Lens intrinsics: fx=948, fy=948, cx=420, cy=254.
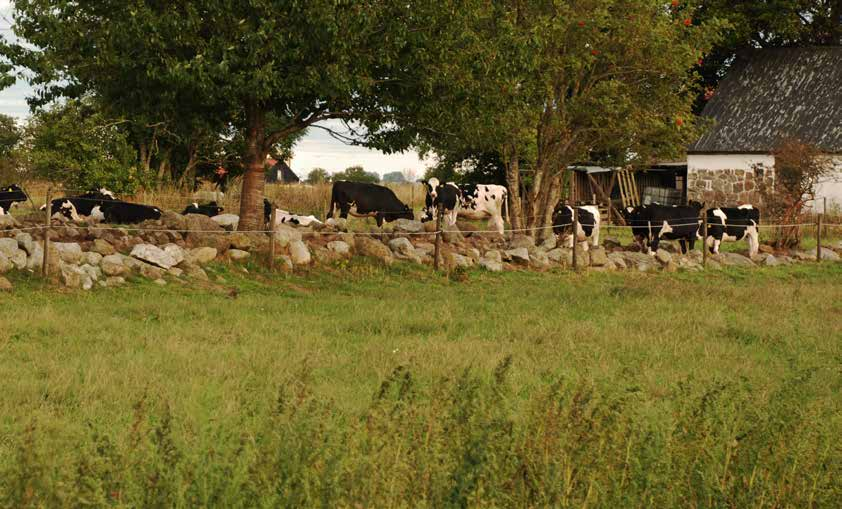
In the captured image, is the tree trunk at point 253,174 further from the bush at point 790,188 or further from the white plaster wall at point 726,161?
the white plaster wall at point 726,161

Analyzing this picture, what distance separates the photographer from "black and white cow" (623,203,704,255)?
24500 millimetres

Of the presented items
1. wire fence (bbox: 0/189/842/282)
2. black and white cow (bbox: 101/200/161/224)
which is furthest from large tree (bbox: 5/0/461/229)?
black and white cow (bbox: 101/200/161/224)

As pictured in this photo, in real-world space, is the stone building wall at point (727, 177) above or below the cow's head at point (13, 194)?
above

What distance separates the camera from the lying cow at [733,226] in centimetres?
2530

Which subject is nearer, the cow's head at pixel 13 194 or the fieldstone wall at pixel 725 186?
the cow's head at pixel 13 194

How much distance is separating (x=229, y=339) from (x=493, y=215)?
17.3 metres

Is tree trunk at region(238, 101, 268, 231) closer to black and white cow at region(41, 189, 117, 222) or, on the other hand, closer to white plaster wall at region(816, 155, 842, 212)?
black and white cow at region(41, 189, 117, 222)

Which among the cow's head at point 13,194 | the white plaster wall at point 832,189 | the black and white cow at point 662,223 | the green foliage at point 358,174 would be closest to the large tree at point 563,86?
the black and white cow at point 662,223

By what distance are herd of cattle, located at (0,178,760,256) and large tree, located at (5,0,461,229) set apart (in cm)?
557

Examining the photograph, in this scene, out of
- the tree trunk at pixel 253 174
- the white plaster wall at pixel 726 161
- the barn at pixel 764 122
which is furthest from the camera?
the white plaster wall at pixel 726 161

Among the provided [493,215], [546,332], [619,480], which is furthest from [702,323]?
[493,215]

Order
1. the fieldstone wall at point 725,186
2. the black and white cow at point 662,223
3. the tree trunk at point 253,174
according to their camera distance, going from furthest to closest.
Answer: the fieldstone wall at point 725,186, the black and white cow at point 662,223, the tree trunk at point 253,174

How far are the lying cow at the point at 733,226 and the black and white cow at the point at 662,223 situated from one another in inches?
23.4

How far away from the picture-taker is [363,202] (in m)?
25.8
